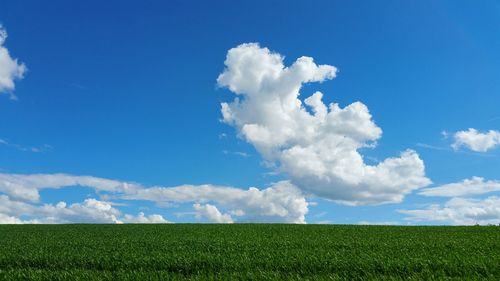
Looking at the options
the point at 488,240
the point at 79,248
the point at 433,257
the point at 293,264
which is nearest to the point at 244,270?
the point at 293,264

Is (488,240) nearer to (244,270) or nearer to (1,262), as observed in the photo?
(244,270)

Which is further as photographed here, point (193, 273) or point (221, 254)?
point (221, 254)

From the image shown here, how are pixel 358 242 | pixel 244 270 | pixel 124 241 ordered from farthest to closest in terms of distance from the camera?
pixel 124 241 < pixel 358 242 < pixel 244 270

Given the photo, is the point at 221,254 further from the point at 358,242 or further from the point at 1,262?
the point at 1,262

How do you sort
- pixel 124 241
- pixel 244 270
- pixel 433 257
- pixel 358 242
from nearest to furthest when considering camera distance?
pixel 244 270
pixel 433 257
pixel 358 242
pixel 124 241

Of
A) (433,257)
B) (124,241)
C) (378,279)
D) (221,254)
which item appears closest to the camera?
(378,279)

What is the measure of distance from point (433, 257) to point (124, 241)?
13324 millimetres

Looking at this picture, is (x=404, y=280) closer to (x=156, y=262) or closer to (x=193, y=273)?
(x=193, y=273)

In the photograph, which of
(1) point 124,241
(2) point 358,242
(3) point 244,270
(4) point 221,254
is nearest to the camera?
(3) point 244,270

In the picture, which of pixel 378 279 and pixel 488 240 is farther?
pixel 488 240

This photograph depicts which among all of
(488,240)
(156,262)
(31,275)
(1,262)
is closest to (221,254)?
(156,262)

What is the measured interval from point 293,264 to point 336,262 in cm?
127

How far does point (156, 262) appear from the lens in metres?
14.2

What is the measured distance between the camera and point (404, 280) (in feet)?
35.9
